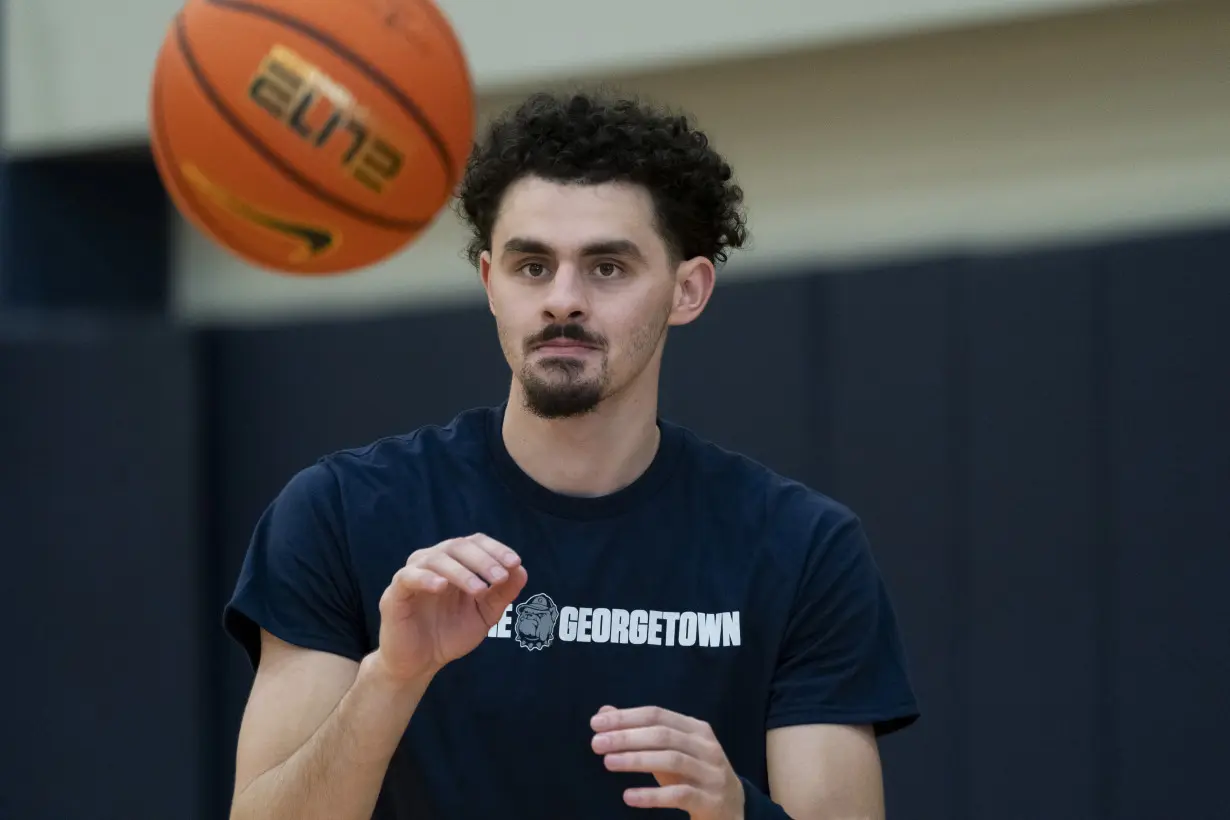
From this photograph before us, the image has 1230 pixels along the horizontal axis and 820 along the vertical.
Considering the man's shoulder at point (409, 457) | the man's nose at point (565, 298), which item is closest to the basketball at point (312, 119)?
the man's shoulder at point (409, 457)

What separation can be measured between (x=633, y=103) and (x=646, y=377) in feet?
1.95

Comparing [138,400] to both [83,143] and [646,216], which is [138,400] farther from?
[646,216]

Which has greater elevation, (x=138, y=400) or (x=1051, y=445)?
(x=138, y=400)

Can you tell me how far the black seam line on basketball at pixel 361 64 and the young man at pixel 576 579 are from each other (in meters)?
0.62

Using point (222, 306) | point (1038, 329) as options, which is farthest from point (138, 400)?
point (1038, 329)

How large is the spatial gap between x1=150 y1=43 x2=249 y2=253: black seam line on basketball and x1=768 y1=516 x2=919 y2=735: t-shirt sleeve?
1.66 m

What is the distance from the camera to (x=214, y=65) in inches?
153

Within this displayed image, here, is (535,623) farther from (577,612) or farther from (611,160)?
(611,160)

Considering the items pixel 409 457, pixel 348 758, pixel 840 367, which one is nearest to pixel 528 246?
pixel 409 457

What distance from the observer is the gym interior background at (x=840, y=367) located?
17.7 feet

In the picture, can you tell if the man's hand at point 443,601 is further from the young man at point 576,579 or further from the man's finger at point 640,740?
the man's finger at point 640,740

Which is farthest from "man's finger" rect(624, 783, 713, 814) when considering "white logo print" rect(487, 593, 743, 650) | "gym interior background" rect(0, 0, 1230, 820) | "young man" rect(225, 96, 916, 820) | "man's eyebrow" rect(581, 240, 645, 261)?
"gym interior background" rect(0, 0, 1230, 820)

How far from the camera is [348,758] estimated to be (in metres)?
2.70

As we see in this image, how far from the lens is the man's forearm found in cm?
267
